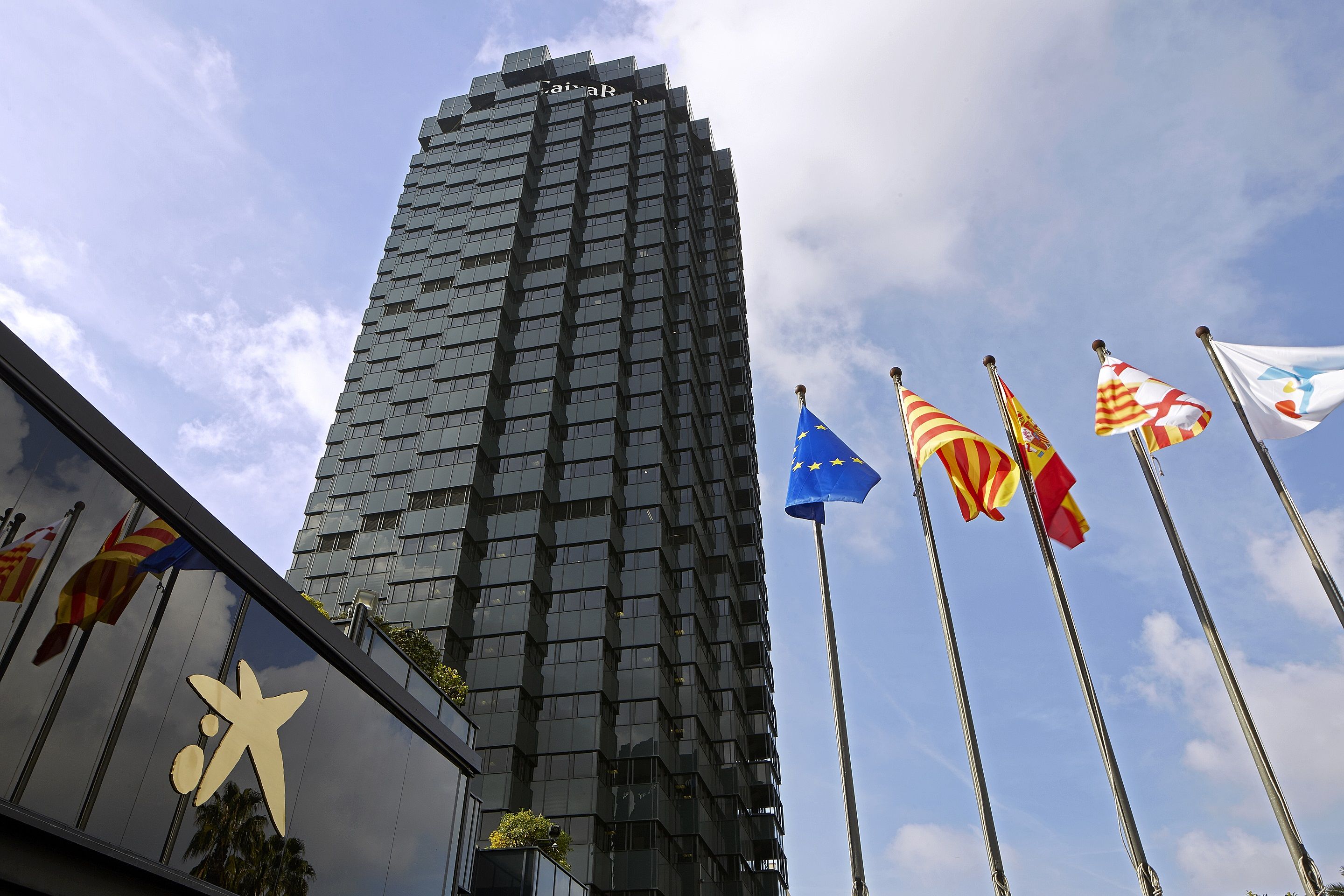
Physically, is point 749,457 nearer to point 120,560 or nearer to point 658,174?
point 658,174

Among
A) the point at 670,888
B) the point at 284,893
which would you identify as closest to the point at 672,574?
the point at 670,888

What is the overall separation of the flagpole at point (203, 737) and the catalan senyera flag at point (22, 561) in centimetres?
393

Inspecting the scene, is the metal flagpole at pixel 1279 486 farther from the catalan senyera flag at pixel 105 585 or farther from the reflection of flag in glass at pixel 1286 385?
the catalan senyera flag at pixel 105 585

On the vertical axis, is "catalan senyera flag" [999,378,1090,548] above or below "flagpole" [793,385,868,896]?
above

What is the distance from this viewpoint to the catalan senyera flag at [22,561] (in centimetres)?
1206

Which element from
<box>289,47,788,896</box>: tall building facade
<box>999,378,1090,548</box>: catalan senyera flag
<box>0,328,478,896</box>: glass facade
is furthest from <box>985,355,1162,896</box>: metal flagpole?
<box>289,47,788,896</box>: tall building facade

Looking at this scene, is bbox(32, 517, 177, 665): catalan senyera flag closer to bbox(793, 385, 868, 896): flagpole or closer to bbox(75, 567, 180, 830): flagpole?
bbox(75, 567, 180, 830): flagpole

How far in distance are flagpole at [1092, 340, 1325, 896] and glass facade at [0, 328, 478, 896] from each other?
17.1 metres

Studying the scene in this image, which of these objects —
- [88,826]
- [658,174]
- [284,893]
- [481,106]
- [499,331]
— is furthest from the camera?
[481,106]

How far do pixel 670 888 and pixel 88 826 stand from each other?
4309cm

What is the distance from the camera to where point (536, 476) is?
64312mm

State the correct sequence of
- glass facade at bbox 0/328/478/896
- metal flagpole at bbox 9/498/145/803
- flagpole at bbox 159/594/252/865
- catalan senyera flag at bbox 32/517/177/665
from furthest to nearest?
flagpole at bbox 159/594/252/865 < catalan senyera flag at bbox 32/517/177/665 < glass facade at bbox 0/328/478/896 < metal flagpole at bbox 9/498/145/803

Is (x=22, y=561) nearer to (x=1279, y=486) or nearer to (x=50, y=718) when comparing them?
(x=50, y=718)

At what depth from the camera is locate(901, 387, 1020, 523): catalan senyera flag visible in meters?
21.9
